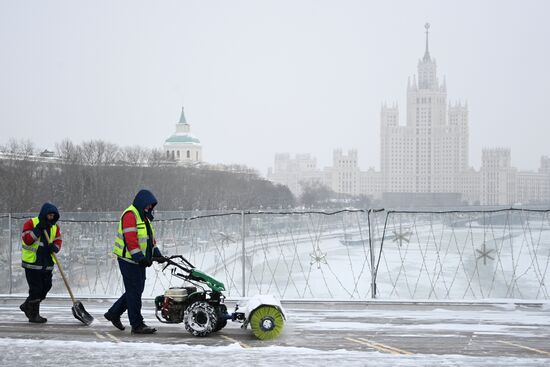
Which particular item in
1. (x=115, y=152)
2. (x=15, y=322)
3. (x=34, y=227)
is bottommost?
(x=15, y=322)

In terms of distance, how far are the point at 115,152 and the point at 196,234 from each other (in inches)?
2826

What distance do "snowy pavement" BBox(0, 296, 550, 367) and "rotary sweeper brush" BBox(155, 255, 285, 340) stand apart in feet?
0.50

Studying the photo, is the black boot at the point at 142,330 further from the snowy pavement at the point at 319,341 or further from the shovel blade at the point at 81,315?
the shovel blade at the point at 81,315

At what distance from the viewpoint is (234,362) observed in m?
8.04

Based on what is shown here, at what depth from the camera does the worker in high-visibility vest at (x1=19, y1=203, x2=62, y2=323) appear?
10.7 meters

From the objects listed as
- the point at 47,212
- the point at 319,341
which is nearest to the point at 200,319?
the point at 319,341

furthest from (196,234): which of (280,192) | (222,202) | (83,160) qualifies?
(280,192)

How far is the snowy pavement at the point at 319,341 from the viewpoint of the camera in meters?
8.12

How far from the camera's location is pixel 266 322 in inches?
368

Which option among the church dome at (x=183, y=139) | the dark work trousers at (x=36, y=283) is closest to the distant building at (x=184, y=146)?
the church dome at (x=183, y=139)

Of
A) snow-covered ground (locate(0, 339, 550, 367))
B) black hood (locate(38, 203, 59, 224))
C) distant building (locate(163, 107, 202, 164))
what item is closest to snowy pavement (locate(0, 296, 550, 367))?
snow-covered ground (locate(0, 339, 550, 367))

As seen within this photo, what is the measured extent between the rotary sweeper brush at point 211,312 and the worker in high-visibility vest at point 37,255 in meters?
1.95

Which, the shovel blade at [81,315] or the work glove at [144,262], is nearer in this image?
the work glove at [144,262]

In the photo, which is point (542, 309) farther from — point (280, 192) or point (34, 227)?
point (280, 192)
